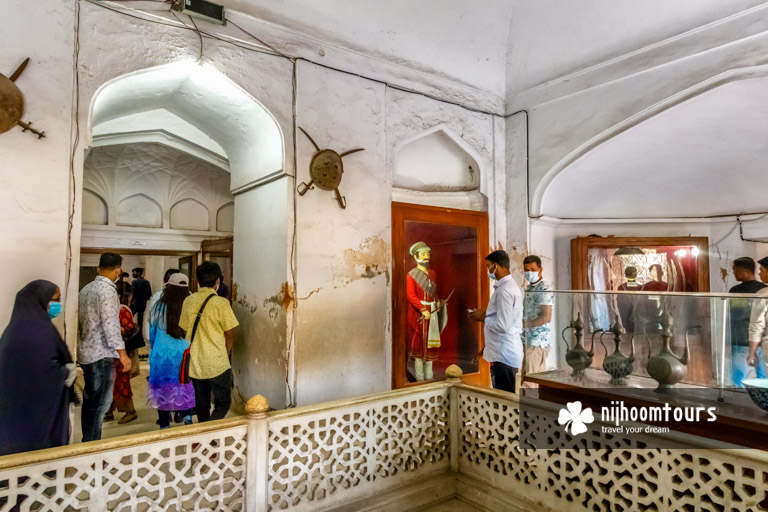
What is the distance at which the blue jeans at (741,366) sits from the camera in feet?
7.77

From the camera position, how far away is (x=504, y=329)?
367 centimetres

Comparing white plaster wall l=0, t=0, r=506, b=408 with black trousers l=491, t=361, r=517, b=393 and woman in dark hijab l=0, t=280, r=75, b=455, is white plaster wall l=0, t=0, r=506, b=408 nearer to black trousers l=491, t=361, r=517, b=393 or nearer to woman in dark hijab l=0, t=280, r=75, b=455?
woman in dark hijab l=0, t=280, r=75, b=455

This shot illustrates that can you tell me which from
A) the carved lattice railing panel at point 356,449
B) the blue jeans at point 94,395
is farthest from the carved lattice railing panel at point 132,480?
the blue jeans at point 94,395

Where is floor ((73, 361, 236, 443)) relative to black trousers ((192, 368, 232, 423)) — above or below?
below

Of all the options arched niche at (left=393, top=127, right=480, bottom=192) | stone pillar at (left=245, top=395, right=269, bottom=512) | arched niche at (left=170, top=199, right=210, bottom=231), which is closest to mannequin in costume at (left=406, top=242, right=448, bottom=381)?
arched niche at (left=393, top=127, right=480, bottom=192)

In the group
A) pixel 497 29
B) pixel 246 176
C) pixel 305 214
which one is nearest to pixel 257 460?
pixel 305 214

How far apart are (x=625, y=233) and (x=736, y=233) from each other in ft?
3.77

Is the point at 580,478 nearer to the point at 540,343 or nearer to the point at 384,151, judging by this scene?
the point at 540,343

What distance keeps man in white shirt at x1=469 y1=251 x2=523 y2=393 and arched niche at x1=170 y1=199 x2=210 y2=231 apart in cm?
568

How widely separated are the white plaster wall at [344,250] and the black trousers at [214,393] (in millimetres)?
704

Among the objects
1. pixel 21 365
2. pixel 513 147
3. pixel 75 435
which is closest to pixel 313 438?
pixel 21 365

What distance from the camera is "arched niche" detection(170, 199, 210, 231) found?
25.1 ft

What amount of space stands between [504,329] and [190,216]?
599 centimetres

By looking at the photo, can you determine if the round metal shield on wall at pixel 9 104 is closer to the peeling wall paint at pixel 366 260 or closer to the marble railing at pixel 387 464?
the marble railing at pixel 387 464
